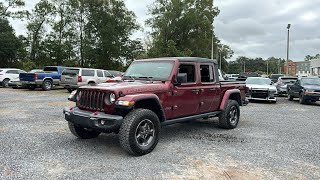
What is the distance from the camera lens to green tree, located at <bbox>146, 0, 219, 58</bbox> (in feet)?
145

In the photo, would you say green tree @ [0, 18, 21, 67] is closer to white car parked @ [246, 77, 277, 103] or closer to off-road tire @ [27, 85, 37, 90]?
off-road tire @ [27, 85, 37, 90]

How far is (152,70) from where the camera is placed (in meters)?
6.75

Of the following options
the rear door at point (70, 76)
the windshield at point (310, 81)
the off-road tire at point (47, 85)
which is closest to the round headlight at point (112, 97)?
the rear door at point (70, 76)

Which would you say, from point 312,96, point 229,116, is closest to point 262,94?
point 312,96

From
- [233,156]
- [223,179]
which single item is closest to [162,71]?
[233,156]

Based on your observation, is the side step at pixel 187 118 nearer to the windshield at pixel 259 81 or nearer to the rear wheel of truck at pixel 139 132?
the rear wheel of truck at pixel 139 132

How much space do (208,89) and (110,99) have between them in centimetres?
284

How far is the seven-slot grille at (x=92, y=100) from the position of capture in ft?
18.2

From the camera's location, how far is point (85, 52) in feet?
136

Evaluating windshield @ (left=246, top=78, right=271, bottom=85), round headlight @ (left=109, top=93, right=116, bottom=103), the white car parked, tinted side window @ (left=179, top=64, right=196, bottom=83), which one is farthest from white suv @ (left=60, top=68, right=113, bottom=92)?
round headlight @ (left=109, top=93, right=116, bottom=103)

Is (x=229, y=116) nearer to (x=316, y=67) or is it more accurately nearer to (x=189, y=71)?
(x=189, y=71)

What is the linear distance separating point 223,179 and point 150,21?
44758 millimetres

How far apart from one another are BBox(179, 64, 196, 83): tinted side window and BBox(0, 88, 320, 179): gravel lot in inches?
55.4

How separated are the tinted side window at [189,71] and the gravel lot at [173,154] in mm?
1407
